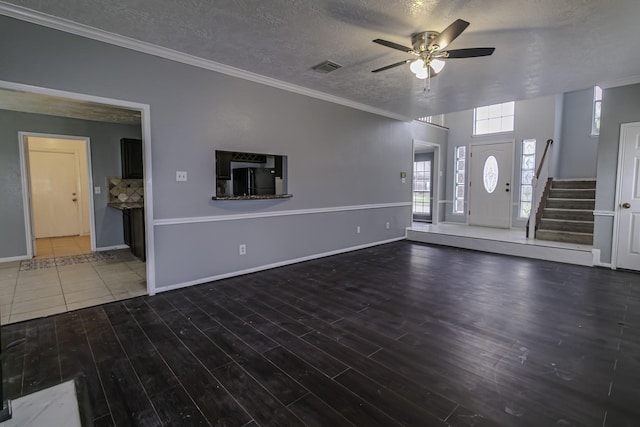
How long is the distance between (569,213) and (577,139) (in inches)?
79.9

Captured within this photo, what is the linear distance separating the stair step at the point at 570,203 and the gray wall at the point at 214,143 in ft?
12.4

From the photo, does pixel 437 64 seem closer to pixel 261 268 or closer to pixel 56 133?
pixel 261 268

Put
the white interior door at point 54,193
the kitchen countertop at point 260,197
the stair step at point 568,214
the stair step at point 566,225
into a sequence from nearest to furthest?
the kitchen countertop at point 260,197 → the stair step at point 566,225 → the stair step at point 568,214 → the white interior door at point 54,193

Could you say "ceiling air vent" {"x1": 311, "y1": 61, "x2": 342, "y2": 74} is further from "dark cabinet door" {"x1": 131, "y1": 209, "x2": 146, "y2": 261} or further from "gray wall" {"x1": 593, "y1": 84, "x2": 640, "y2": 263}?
"gray wall" {"x1": 593, "y1": 84, "x2": 640, "y2": 263}

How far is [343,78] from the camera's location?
167 inches

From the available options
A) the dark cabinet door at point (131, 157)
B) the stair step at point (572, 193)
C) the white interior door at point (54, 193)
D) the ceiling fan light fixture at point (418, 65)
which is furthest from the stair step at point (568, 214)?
the white interior door at point (54, 193)

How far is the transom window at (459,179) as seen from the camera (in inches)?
314

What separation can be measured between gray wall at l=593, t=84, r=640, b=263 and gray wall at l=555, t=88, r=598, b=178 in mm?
2415

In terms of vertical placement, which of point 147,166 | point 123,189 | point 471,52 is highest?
point 471,52

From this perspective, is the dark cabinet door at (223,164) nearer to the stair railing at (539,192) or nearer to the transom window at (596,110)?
the stair railing at (539,192)

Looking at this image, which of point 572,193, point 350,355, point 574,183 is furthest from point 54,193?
point 574,183

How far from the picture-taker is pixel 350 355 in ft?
7.47

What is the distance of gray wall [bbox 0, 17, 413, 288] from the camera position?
2.90 meters

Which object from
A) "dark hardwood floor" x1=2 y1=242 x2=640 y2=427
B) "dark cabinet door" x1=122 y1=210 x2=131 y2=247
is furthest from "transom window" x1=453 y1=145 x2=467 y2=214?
"dark cabinet door" x1=122 y1=210 x2=131 y2=247
